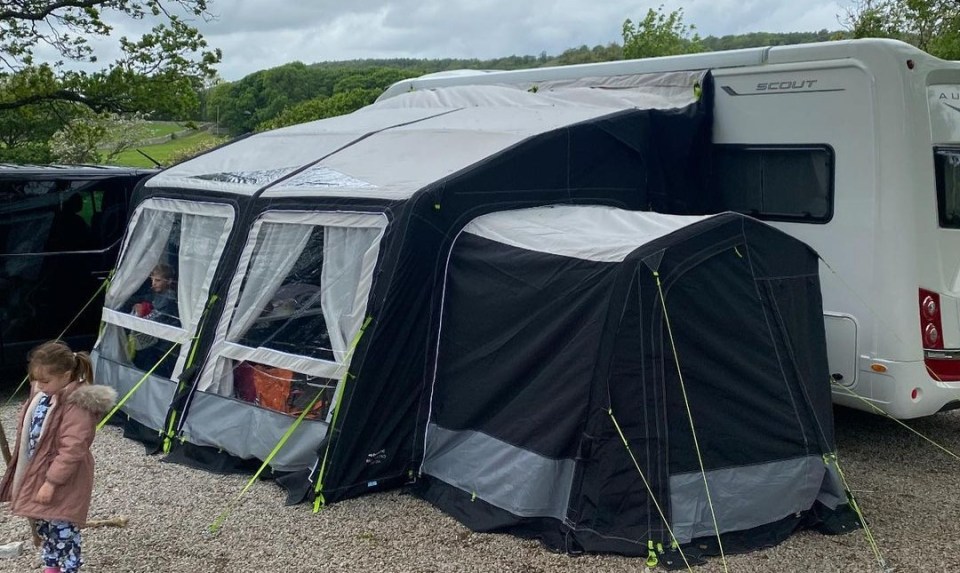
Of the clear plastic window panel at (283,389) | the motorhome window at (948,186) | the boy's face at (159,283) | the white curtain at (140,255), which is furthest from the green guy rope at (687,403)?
the white curtain at (140,255)

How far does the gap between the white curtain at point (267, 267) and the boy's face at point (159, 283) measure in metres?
1.07

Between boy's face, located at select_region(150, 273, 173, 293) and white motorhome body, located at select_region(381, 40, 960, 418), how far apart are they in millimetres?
4528

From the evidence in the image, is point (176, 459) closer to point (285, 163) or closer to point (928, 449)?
point (285, 163)

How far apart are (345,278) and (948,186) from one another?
4.06 metres

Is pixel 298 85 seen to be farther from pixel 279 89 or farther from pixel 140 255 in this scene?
pixel 140 255

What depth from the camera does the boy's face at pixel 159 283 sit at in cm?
724

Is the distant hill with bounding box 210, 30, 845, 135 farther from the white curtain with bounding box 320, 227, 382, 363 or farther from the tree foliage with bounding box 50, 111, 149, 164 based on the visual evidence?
the white curtain with bounding box 320, 227, 382, 363

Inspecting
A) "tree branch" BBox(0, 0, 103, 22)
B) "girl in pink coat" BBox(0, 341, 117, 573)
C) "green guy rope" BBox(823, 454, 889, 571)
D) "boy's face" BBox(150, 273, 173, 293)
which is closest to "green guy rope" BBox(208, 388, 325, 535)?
"girl in pink coat" BBox(0, 341, 117, 573)

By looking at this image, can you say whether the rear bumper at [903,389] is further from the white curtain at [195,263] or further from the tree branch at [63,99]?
the tree branch at [63,99]

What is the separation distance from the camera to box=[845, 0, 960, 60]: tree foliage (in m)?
15.7

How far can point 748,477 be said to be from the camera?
496 cm

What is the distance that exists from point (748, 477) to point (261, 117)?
49372mm

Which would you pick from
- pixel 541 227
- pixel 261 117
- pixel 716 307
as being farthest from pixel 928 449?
pixel 261 117

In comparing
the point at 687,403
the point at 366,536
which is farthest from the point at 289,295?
the point at 687,403
